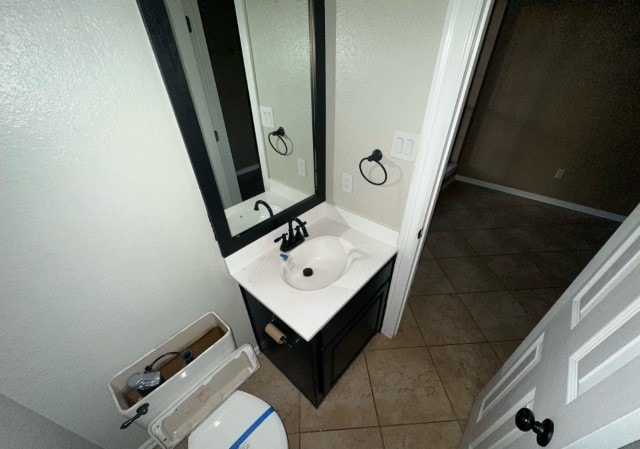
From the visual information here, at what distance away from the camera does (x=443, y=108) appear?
87 cm

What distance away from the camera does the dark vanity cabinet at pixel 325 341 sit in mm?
1062

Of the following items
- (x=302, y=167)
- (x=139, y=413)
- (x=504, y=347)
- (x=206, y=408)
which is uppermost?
(x=302, y=167)

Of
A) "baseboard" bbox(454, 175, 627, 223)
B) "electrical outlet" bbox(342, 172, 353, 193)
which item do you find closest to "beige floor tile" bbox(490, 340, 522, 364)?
"electrical outlet" bbox(342, 172, 353, 193)

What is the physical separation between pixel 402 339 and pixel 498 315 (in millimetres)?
832

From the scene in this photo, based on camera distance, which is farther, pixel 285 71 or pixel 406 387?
pixel 406 387

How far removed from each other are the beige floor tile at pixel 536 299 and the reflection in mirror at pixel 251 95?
79.4 inches

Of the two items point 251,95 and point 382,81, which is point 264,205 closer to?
point 251,95

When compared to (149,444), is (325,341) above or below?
above

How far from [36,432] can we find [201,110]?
1.20m

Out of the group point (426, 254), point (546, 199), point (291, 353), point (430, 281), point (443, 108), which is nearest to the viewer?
point (443, 108)

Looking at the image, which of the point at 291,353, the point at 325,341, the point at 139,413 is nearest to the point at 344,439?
the point at 291,353

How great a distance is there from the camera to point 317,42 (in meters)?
1.06

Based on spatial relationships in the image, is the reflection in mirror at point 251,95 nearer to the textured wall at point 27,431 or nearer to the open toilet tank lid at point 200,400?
the open toilet tank lid at point 200,400

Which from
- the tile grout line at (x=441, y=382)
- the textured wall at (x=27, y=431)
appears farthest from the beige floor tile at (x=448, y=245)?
the textured wall at (x=27, y=431)
